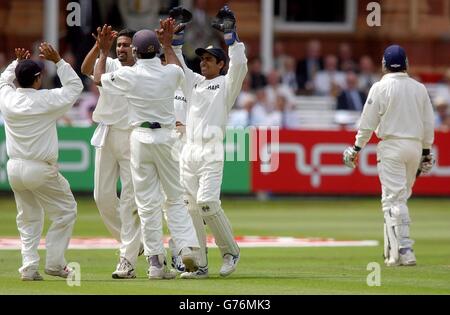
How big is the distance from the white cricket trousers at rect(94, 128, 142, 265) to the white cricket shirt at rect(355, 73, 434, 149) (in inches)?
111

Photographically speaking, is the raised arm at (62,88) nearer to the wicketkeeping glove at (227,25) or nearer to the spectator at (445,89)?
the wicketkeeping glove at (227,25)

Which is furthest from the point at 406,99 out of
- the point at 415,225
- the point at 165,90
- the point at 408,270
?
the point at 415,225

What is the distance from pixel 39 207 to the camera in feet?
45.3

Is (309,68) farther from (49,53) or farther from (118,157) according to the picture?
(49,53)

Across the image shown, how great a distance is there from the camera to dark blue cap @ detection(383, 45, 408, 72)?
15781mm

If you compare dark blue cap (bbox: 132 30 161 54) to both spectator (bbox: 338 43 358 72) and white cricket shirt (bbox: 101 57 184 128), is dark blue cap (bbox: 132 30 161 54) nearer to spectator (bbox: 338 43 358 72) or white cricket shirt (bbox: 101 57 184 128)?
white cricket shirt (bbox: 101 57 184 128)

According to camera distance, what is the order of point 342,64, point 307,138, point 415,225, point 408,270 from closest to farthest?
1. point 408,270
2. point 415,225
3. point 307,138
4. point 342,64

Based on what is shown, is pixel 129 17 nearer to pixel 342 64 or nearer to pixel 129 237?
pixel 342 64

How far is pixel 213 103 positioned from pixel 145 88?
816mm

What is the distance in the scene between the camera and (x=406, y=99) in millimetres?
15758

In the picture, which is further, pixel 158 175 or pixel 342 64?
pixel 342 64

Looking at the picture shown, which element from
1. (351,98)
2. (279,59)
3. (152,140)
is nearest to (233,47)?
(152,140)

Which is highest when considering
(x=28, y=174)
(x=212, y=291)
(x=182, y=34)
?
(x=182, y=34)

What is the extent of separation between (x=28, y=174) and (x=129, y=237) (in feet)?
4.06
